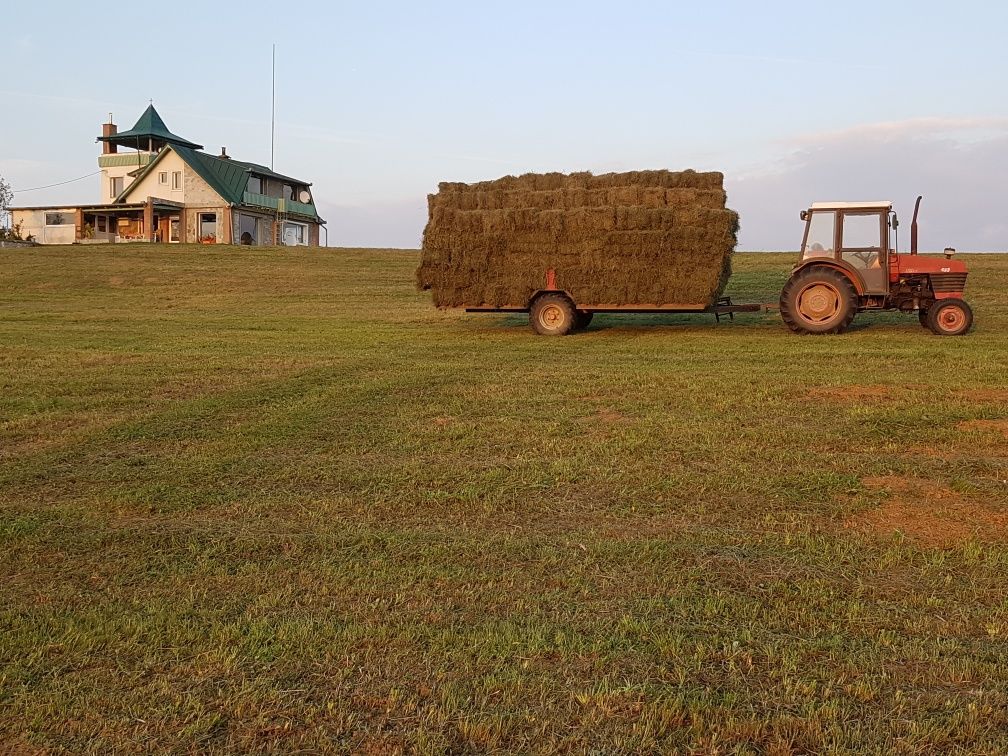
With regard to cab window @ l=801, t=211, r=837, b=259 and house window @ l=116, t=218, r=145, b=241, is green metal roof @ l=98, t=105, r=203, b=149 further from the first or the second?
cab window @ l=801, t=211, r=837, b=259

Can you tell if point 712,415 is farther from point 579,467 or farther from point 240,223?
point 240,223

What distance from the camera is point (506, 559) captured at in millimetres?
4691

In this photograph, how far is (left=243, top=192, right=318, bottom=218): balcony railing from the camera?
167ft

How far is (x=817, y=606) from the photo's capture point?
160 inches

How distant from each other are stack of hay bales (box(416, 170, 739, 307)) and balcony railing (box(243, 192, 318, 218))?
37.2m

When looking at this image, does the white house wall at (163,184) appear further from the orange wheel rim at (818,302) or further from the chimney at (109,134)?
the orange wheel rim at (818,302)

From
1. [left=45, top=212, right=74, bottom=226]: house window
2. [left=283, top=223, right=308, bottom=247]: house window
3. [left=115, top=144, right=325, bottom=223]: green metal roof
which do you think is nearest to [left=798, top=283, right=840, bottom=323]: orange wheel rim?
[left=115, top=144, right=325, bottom=223]: green metal roof

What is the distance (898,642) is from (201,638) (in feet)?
9.47

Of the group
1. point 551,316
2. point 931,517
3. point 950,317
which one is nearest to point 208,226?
point 551,316

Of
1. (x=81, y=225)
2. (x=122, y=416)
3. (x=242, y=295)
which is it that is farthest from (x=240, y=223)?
(x=122, y=416)

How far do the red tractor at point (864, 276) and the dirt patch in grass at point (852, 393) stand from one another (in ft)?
20.0

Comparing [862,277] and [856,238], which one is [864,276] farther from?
[856,238]

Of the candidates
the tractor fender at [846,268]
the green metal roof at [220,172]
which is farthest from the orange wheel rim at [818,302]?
the green metal roof at [220,172]

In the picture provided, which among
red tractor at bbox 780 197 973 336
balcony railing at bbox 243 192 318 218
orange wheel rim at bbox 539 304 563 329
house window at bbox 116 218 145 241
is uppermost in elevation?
balcony railing at bbox 243 192 318 218
